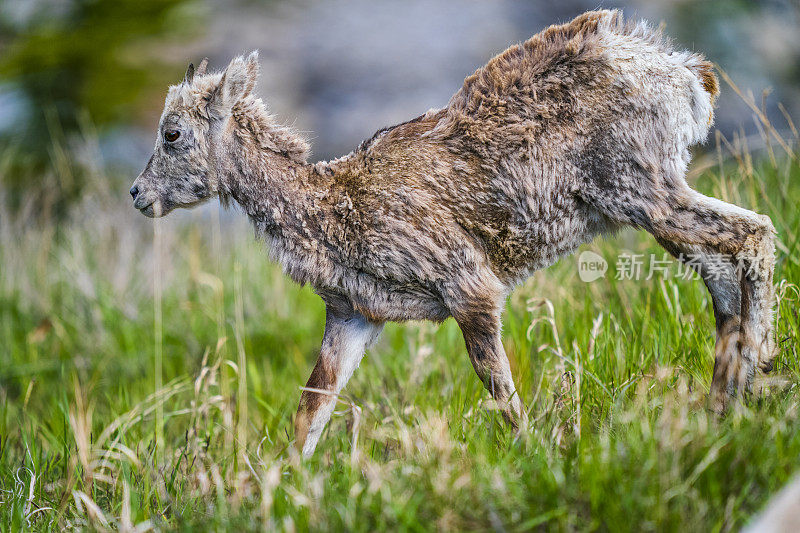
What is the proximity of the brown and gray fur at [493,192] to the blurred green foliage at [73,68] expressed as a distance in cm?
Answer: 700

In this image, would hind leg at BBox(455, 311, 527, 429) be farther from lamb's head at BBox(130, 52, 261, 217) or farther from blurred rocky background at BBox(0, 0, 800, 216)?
blurred rocky background at BBox(0, 0, 800, 216)

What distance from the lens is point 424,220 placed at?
141 inches

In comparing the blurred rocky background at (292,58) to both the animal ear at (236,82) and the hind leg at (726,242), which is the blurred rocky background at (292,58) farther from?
the hind leg at (726,242)

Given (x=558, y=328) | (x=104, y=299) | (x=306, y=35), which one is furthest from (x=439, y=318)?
(x=306, y=35)

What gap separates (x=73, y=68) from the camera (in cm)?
1122

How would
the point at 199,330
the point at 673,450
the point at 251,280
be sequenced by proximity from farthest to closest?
the point at 251,280 < the point at 199,330 < the point at 673,450

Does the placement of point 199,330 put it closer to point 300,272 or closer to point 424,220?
point 300,272

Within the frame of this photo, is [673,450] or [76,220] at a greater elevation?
[76,220]

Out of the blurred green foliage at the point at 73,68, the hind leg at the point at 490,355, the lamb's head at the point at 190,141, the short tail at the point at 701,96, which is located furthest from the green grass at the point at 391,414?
the blurred green foliage at the point at 73,68

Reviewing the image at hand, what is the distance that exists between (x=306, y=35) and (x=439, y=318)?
394 inches

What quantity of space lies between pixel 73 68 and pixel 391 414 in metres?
8.99

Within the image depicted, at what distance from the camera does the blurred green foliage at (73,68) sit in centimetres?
1055

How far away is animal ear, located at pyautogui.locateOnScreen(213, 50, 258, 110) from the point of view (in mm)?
3771

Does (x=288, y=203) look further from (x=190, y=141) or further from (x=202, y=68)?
(x=202, y=68)
